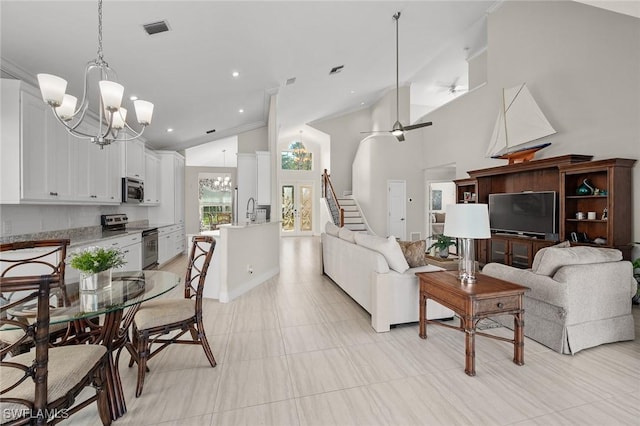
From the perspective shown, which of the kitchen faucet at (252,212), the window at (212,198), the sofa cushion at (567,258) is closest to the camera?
the sofa cushion at (567,258)

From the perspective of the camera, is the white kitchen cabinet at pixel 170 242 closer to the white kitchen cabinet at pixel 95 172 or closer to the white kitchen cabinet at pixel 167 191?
the white kitchen cabinet at pixel 167 191

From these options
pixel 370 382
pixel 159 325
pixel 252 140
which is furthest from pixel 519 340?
pixel 252 140

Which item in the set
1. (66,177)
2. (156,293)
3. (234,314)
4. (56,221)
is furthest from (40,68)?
(234,314)

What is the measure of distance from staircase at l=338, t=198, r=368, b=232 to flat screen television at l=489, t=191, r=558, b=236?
4.13 metres

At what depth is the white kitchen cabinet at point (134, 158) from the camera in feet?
16.8

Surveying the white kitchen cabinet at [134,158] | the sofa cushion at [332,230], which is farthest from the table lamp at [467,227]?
the white kitchen cabinet at [134,158]

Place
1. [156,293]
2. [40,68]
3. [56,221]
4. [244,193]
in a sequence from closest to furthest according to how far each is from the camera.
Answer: [156,293]
[40,68]
[56,221]
[244,193]

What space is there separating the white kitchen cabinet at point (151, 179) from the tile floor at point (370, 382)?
13.8ft

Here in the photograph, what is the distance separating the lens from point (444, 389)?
2.06 meters

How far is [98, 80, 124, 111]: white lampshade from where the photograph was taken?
1978 mm

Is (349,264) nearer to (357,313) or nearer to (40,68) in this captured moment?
(357,313)

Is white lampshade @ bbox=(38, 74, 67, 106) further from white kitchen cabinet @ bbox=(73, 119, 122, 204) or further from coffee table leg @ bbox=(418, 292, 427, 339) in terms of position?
coffee table leg @ bbox=(418, 292, 427, 339)

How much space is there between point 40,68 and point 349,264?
4243 millimetres

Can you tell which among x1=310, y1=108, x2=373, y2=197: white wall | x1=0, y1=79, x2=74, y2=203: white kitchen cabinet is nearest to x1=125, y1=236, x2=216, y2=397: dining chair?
x1=0, y1=79, x2=74, y2=203: white kitchen cabinet
